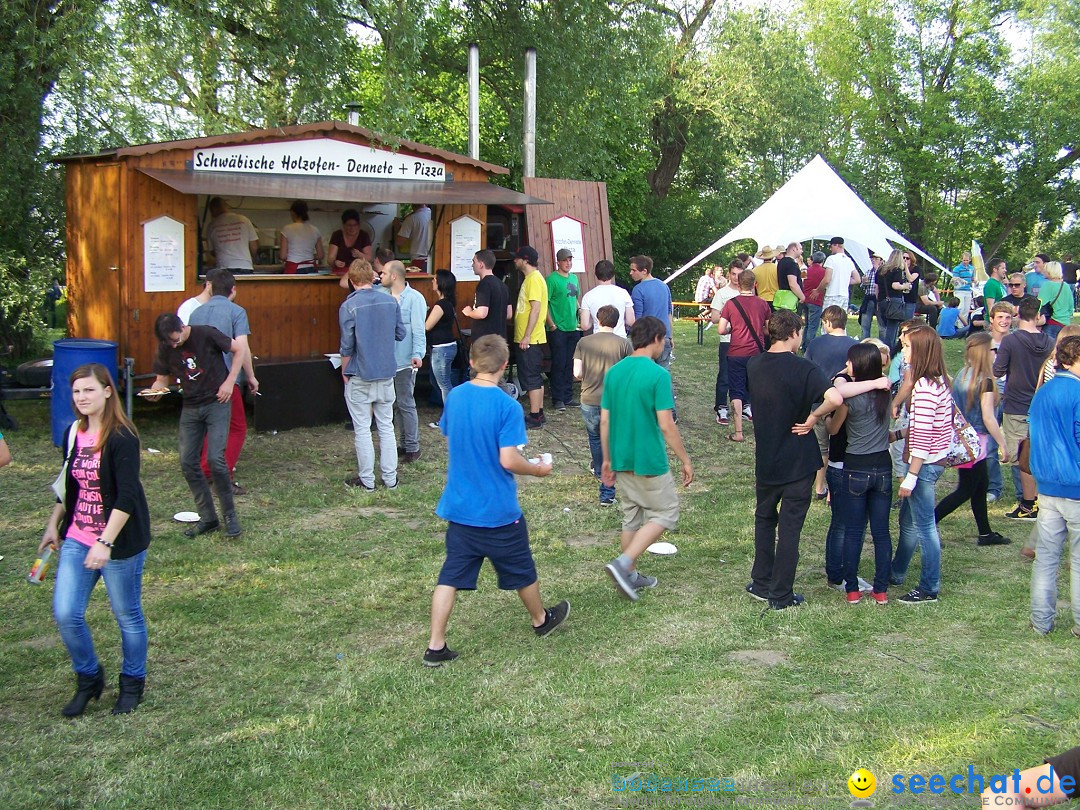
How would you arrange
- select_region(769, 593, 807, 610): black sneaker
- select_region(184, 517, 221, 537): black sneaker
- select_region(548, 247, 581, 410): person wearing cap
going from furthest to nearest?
select_region(548, 247, 581, 410): person wearing cap, select_region(184, 517, 221, 537): black sneaker, select_region(769, 593, 807, 610): black sneaker

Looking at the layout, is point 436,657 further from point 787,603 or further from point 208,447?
point 208,447

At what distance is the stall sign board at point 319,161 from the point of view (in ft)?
34.9

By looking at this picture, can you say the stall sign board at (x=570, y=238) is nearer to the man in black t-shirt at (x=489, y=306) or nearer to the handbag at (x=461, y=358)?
the handbag at (x=461, y=358)

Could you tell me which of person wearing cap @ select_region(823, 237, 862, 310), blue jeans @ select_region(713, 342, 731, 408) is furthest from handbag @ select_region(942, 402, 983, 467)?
person wearing cap @ select_region(823, 237, 862, 310)

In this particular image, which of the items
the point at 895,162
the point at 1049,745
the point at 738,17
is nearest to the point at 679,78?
the point at 738,17

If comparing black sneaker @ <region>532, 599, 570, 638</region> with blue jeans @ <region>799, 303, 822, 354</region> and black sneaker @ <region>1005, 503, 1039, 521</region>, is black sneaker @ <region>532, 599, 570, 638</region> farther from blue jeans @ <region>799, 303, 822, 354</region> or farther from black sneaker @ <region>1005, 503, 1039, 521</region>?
blue jeans @ <region>799, 303, 822, 354</region>

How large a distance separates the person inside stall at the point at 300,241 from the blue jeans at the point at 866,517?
7714mm

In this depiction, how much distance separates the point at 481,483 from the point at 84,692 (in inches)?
81.8

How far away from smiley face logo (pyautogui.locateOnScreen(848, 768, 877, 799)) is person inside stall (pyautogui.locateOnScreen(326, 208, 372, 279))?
30.0ft

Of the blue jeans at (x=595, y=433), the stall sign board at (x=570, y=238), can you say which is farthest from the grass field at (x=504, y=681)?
the stall sign board at (x=570, y=238)

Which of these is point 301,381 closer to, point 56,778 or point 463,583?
point 463,583

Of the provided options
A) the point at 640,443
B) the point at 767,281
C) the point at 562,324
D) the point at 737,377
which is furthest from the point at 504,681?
the point at 767,281

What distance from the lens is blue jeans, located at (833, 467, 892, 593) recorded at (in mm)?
5988

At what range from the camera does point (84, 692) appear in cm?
482
